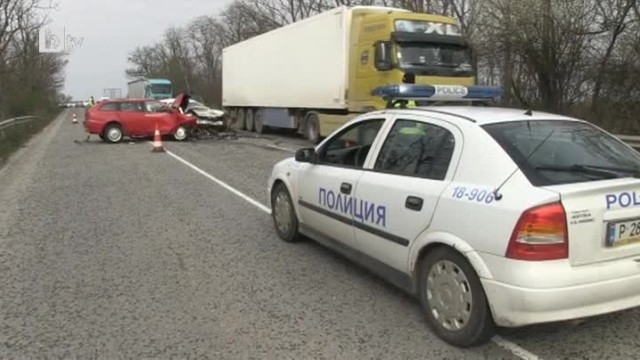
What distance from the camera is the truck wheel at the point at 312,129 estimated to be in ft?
68.5

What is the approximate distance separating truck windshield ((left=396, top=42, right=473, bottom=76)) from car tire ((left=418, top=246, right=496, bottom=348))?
1221 cm

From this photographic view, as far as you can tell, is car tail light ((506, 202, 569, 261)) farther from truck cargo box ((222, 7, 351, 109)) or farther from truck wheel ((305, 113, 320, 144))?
truck wheel ((305, 113, 320, 144))

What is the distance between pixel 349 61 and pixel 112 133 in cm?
949

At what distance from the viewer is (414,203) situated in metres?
4.57

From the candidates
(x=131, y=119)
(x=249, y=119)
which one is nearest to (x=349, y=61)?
(x=131, y=119)

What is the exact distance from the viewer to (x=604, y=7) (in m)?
22.6

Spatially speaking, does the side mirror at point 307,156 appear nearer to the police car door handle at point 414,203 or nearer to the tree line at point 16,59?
the police car door handle at point 414,203

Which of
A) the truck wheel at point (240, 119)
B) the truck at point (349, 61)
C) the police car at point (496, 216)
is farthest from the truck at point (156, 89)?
the police car at point (496, 216)

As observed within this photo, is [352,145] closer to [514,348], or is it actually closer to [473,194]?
[473,194]

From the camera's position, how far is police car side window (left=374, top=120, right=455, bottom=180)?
4582 mm

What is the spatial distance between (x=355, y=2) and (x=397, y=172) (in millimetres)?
49387

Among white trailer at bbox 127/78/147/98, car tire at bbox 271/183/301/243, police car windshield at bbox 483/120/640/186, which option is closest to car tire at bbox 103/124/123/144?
car tire at bbox 271/183/301/243

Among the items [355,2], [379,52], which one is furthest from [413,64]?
[355,2]

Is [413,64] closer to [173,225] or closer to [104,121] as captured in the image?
[173,225]
